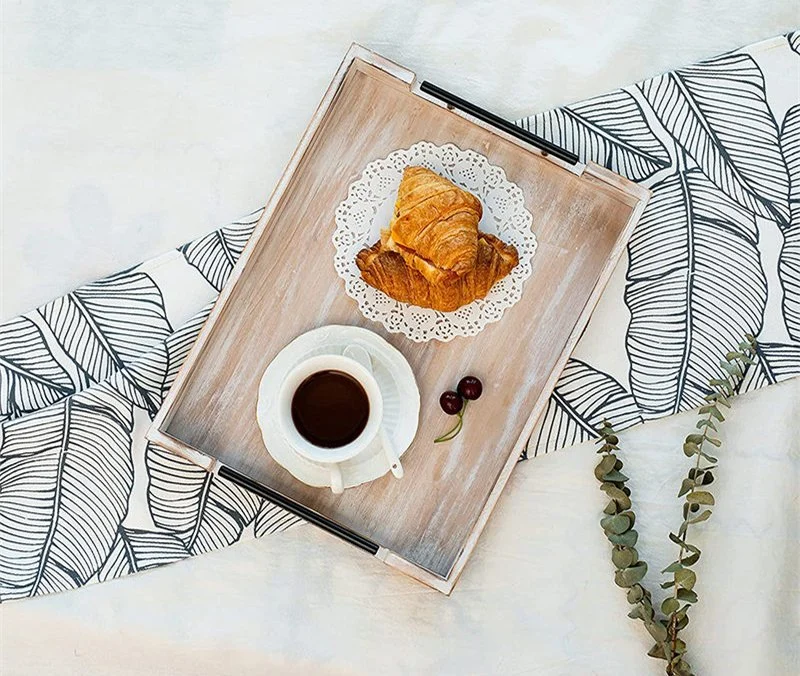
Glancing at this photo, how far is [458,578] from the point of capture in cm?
142

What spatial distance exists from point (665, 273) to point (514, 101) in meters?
0.33

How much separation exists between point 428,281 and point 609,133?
1.17ft

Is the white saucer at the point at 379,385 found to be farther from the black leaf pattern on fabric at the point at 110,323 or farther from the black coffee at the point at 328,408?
the black leaf pattern on fabric at the point at 110,323

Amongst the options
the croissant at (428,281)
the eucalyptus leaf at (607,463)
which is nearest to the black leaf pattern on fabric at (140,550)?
the croissant at (428,281)

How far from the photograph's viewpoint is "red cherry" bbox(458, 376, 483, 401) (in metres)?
1.40

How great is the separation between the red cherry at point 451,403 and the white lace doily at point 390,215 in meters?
0.08

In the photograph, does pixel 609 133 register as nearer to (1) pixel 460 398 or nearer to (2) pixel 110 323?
(1) pixel 460 398

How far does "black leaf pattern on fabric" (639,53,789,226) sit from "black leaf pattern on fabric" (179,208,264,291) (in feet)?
2.01

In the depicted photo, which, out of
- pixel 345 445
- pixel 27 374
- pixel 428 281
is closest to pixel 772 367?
pixel 428 281

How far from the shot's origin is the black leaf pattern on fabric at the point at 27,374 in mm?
1465

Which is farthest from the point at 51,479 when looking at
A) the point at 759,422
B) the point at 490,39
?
the point at 759,422

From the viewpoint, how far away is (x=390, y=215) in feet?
4.70

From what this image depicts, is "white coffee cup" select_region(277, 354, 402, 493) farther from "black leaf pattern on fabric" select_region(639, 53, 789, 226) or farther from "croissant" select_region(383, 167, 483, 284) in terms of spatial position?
"black leaf pattern on fabric" select_region(639, 53, 789, 226)

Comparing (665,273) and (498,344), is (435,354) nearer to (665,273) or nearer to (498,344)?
(498,344)
